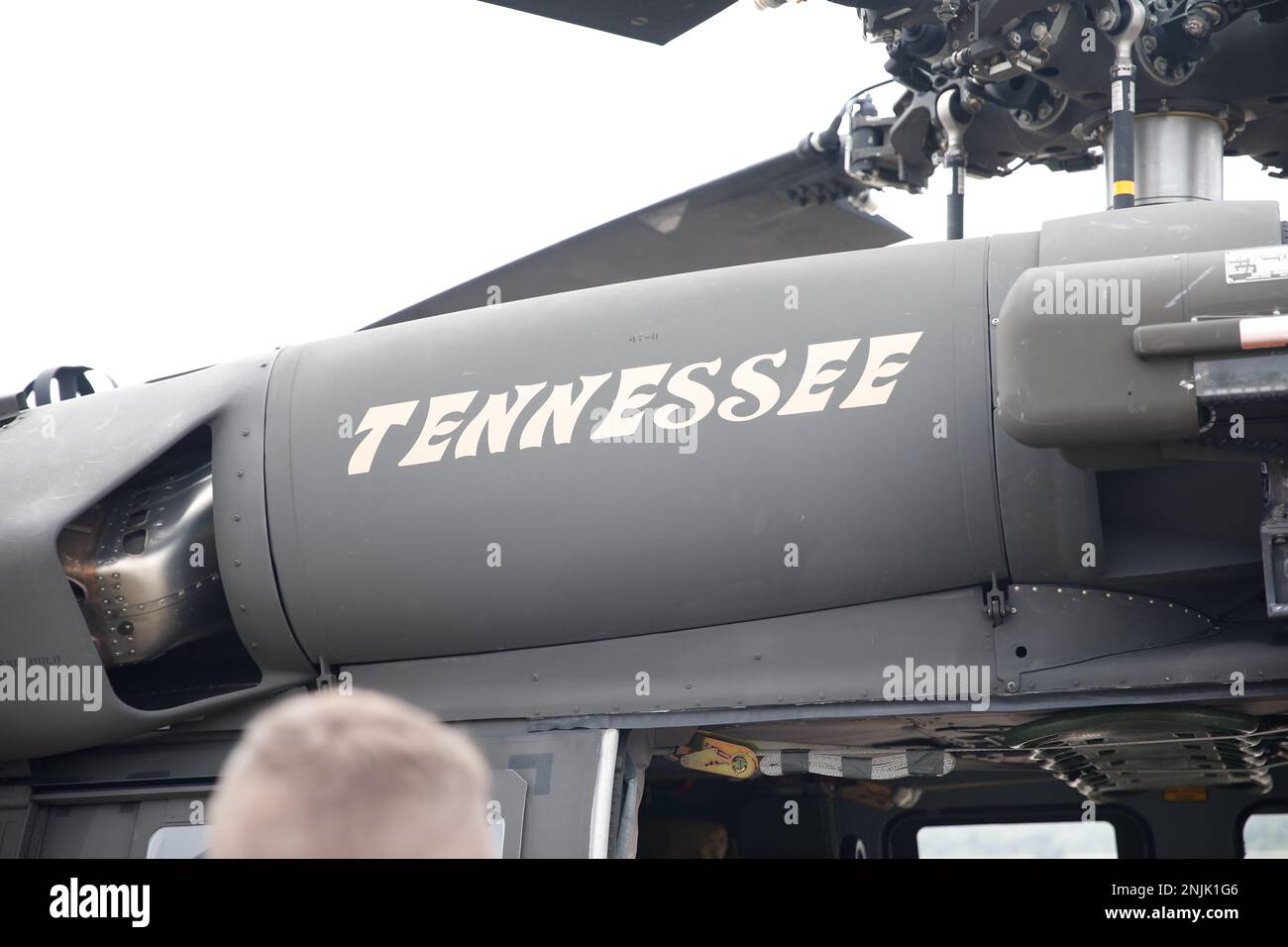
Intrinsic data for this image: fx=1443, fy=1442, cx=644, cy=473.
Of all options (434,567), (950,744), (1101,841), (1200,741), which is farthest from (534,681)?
(1101,841)

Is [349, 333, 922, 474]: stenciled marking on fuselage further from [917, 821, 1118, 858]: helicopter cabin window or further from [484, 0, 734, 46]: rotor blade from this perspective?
[917, 821, 1118, 858]: helicopter cabin window

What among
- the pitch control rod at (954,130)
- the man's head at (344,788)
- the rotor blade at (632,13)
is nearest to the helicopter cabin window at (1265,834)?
the pitch control rod at (954,130)

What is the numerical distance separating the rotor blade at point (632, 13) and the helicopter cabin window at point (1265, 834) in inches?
165

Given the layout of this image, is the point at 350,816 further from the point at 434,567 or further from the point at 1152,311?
the point at 434,567

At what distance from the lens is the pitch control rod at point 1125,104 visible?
425cm

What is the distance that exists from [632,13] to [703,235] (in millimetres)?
1418

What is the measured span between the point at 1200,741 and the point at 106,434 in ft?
12.3

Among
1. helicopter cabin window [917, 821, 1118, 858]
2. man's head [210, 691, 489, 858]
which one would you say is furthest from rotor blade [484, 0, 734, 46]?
helicopter cabin window [917, 821, 1118, 858]

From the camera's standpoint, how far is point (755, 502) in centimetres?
421

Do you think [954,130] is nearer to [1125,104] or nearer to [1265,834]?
[1125,104]

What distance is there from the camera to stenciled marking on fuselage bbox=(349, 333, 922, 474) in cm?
417

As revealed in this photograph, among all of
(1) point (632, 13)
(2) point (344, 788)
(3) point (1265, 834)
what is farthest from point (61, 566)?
(3) point (1265, 834)

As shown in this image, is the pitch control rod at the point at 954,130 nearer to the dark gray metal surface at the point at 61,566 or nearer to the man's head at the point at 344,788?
the dark gray metal surface at the point at 61,566

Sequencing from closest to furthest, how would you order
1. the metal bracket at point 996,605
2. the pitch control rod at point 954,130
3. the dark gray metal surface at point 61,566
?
Answer: the metal bracket at point 996,605 < the dark gray metal surface at point 61,566 < the pitch control rod at point 954,130
